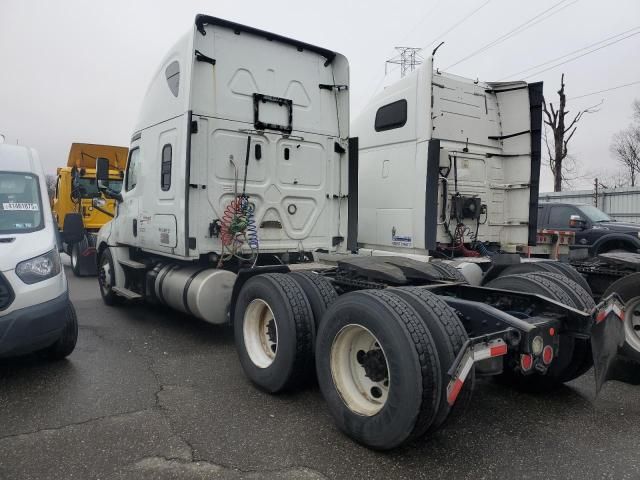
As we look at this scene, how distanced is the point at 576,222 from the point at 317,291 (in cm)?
842

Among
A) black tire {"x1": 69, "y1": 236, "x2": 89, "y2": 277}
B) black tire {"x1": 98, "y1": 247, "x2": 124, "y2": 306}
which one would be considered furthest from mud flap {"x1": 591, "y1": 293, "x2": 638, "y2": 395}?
black tire {"x1": 69, "y1": 236, "x2": 89, "y2": 277}

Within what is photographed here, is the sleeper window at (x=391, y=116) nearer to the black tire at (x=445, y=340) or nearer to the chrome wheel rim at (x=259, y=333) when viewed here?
the chrome wheel rim at (x=259, y=333)

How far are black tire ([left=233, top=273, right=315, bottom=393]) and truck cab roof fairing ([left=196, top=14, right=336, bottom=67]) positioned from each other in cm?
320

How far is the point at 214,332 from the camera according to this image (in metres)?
6.55

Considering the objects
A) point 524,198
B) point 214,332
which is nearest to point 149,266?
point 214,332

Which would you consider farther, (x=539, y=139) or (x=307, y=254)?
(x=539, y=139)

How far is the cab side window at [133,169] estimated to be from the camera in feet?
23.7

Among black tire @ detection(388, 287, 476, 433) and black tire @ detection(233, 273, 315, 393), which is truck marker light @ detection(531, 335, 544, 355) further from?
black tire @ detection(233, 273, 315, 393)

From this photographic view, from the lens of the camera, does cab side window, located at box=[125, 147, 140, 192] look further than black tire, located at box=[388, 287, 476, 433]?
Yes

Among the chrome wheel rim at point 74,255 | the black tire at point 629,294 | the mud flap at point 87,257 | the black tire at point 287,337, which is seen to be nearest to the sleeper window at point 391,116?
the black tire at point 629,294

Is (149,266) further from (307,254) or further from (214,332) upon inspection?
(307,254)

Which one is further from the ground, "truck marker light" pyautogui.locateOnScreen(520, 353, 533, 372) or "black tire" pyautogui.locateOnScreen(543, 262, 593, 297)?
"black tire" pyautogui.locateOnScreen(543, 262, 593, 297)

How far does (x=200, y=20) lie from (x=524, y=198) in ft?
16.8

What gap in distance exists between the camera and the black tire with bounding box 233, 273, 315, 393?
4.02 meters
